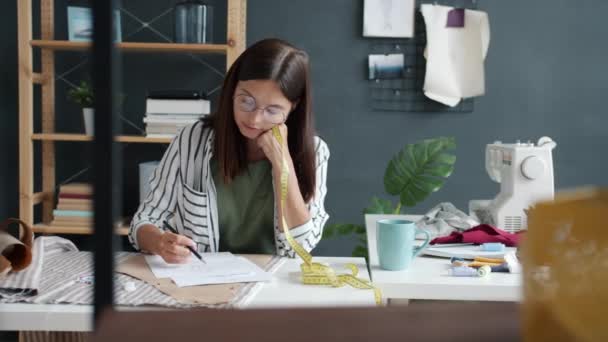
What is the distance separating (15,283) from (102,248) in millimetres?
1192

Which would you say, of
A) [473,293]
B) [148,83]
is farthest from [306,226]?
[148,83]

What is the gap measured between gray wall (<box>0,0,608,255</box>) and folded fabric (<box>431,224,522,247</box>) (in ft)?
5.64

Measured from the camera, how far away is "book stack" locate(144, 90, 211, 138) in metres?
3.32

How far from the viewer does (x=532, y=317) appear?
0.22 meters

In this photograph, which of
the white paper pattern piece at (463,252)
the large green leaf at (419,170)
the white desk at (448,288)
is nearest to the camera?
the white desk at (448,288)

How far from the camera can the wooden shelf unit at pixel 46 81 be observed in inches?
130

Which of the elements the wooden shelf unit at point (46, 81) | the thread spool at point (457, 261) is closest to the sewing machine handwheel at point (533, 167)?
the thread spool at point (457, 261)

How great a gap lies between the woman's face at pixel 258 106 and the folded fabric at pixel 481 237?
0.57 meters

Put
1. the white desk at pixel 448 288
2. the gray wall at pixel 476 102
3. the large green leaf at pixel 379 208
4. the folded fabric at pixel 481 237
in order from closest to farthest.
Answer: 1. the white desk at pixel 448 288
2. the folded fabric at pixel 481 237
3. the large green leaf at pixel 379 208
4. the gray wall at pixel 476 102

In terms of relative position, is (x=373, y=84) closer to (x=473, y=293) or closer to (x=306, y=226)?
(x=306, y=226)

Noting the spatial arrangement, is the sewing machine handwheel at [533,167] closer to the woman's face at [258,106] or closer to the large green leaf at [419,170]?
the woman's face at [258,106]

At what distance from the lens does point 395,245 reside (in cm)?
164

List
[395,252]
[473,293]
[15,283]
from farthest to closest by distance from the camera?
[395,252]
[473,293]
[15,283]

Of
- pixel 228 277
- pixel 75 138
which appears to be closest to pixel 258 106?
pixel 228 277
